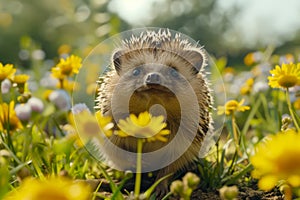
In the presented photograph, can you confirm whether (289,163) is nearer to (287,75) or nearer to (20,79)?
(287,75)

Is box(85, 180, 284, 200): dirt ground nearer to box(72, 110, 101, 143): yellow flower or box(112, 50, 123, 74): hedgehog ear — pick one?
box(72, 110, 101, 143): yellow flower

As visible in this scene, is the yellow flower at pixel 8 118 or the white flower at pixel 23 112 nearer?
the white flower at pixel 23 112

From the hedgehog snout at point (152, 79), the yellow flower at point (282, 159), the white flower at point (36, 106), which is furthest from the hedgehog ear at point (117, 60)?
the yellow flower at point (282, 159)

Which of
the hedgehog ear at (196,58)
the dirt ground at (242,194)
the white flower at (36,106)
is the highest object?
the hedgehog ear at (196,58)

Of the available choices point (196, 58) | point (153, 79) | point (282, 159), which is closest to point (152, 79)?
point (153, 79)

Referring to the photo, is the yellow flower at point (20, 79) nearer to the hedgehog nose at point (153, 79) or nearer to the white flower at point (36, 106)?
the white flower at point (36, 106)

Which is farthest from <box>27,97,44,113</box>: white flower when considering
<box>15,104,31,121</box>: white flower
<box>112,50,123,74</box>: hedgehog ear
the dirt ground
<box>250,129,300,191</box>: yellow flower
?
<box>250,129,300,191</box>: yellow flower
